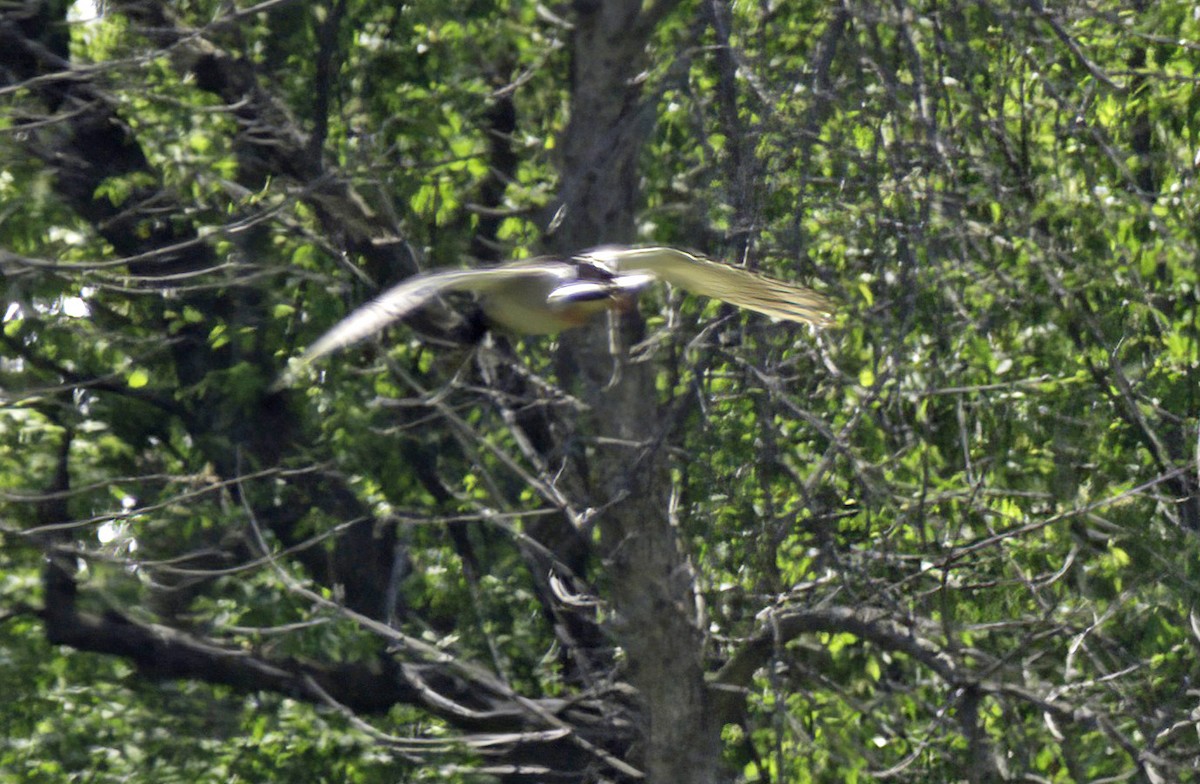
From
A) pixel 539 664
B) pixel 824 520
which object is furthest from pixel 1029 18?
pixel 539 664

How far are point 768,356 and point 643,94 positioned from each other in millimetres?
1160

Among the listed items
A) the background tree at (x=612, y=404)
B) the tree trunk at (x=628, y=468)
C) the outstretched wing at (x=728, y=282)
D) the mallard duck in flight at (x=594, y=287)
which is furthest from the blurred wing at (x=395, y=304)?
the tree trunk at (x=628, y=468)

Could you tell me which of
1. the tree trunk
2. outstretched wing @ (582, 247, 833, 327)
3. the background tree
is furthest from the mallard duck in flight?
the tree trunk

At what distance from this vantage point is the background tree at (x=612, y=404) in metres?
Answer: 5.79

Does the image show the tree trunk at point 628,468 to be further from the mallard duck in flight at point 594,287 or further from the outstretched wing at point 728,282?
the outstretched wing at point 728,282

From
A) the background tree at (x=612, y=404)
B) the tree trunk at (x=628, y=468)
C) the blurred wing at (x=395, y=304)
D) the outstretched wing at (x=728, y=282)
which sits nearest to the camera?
the blurred wing at (x=395, y=304)

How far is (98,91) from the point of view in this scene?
6836mm

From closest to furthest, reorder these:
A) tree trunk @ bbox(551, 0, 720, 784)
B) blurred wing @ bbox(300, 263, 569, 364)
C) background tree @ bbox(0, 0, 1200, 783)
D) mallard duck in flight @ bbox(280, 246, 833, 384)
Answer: blurred wing @ bbox(300, 263, 569, 364) < mallard duck in flight @ bbox(280, 246, 833, 384) < background tree @ bbox(0, 0, 1200, 783) < tree trunk @ bbox(551, 0, 720, 784)

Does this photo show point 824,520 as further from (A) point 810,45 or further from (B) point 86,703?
(B) point 86,703

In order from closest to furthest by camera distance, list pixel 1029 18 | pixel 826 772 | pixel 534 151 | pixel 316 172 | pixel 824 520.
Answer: pixel 1029 18
pixel 824 520
pixel 826 772
pixel 316 172
pixel 534 151

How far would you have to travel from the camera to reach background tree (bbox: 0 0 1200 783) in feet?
19.0

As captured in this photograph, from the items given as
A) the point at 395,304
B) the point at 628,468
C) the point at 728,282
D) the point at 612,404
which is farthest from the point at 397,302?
the point at 612,404

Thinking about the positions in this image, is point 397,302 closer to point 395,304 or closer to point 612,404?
point 395,304

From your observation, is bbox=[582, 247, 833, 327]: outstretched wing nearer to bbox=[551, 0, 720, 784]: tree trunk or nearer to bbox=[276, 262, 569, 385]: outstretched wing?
bbox=[276, 262, 569, 385]: outstretched wing
